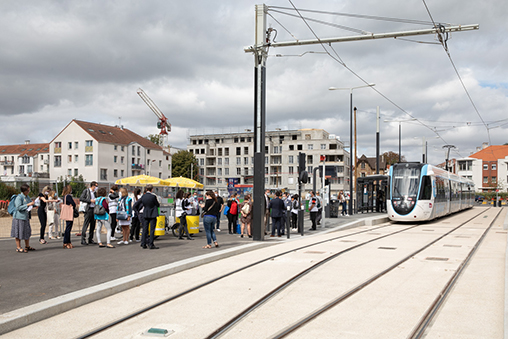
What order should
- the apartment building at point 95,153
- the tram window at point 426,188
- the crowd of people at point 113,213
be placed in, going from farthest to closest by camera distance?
the apartment building at point 95,153, the tram window at point 426,188, the crowd of people at point 113,213

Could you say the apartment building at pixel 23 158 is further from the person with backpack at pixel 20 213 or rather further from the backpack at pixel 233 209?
the person with backpack at pixel 20 213

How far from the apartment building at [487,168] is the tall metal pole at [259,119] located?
343 feet

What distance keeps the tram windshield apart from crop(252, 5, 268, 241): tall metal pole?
12003 millimetres

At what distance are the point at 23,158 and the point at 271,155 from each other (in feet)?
172

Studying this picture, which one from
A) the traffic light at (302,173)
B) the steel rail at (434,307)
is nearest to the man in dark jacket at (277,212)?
the traffic light at (302,173)

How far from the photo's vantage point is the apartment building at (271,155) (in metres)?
93.5

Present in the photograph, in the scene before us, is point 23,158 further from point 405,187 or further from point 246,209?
point 246,209

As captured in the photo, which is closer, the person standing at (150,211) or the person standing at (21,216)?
the person standing at (21,216)

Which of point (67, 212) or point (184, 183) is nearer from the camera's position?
point (67, 212)

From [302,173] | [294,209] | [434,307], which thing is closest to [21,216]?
[434,307]

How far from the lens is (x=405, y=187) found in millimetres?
24484

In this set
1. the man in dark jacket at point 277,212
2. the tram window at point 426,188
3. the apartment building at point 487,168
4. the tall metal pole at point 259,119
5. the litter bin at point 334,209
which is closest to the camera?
the tall metal pole at point 259,119

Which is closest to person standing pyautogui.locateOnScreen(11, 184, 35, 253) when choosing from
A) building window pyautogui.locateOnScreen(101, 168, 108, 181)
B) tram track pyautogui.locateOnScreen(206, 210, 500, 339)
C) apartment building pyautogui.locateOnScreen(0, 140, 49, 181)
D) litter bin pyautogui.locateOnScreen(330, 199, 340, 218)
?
tram track pyautogui.locateOnScreen(206, 210, 500, 339)

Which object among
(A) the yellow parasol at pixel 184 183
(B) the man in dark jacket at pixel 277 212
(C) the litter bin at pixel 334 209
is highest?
(A) the yellow parasol at pixel 184 183
